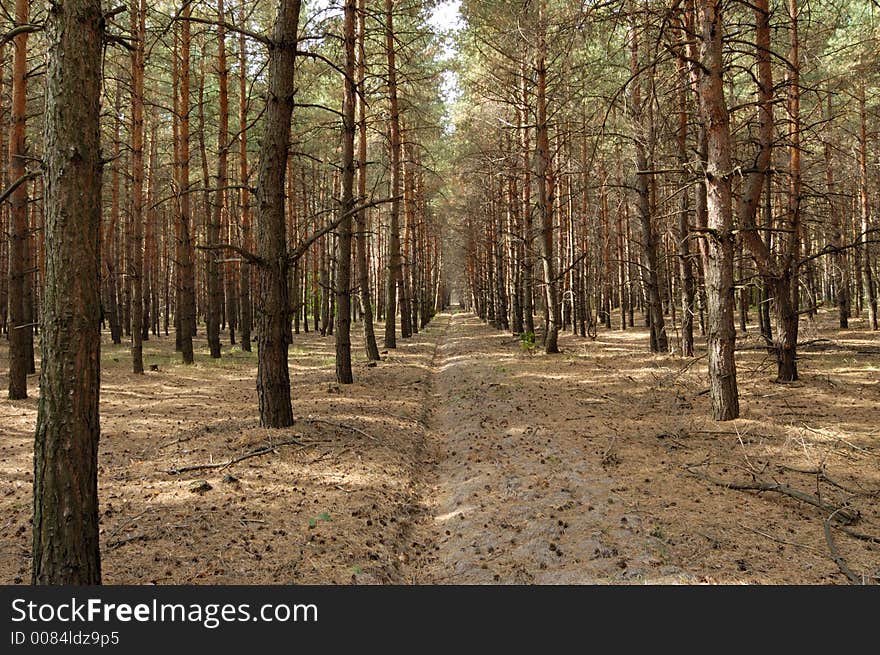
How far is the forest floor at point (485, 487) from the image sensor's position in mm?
4082

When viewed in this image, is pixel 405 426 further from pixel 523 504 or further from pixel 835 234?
pixel 835 234

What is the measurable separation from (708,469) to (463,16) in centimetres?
1538

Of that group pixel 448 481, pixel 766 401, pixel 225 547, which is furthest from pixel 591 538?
pixel 766 401

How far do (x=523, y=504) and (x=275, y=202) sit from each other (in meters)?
4.89

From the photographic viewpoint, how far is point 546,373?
13195 mm

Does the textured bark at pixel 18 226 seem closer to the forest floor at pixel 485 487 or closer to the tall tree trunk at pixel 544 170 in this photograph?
the forest floor at pixel 485 487

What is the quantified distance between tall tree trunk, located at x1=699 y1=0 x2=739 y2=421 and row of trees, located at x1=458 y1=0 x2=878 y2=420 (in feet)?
0.07

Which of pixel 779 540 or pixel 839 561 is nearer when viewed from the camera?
pixel 839 561

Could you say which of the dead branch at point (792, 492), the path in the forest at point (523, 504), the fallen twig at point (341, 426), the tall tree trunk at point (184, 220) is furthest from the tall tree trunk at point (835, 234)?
the tall tree trunk at point (184, 220)

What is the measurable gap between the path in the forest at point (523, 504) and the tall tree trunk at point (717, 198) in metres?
2.09

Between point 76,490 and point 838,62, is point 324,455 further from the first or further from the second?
point 838,62

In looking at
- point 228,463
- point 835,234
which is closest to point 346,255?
point 228,463

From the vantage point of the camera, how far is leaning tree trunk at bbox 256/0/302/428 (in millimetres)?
6980

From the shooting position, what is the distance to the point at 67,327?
302cm
